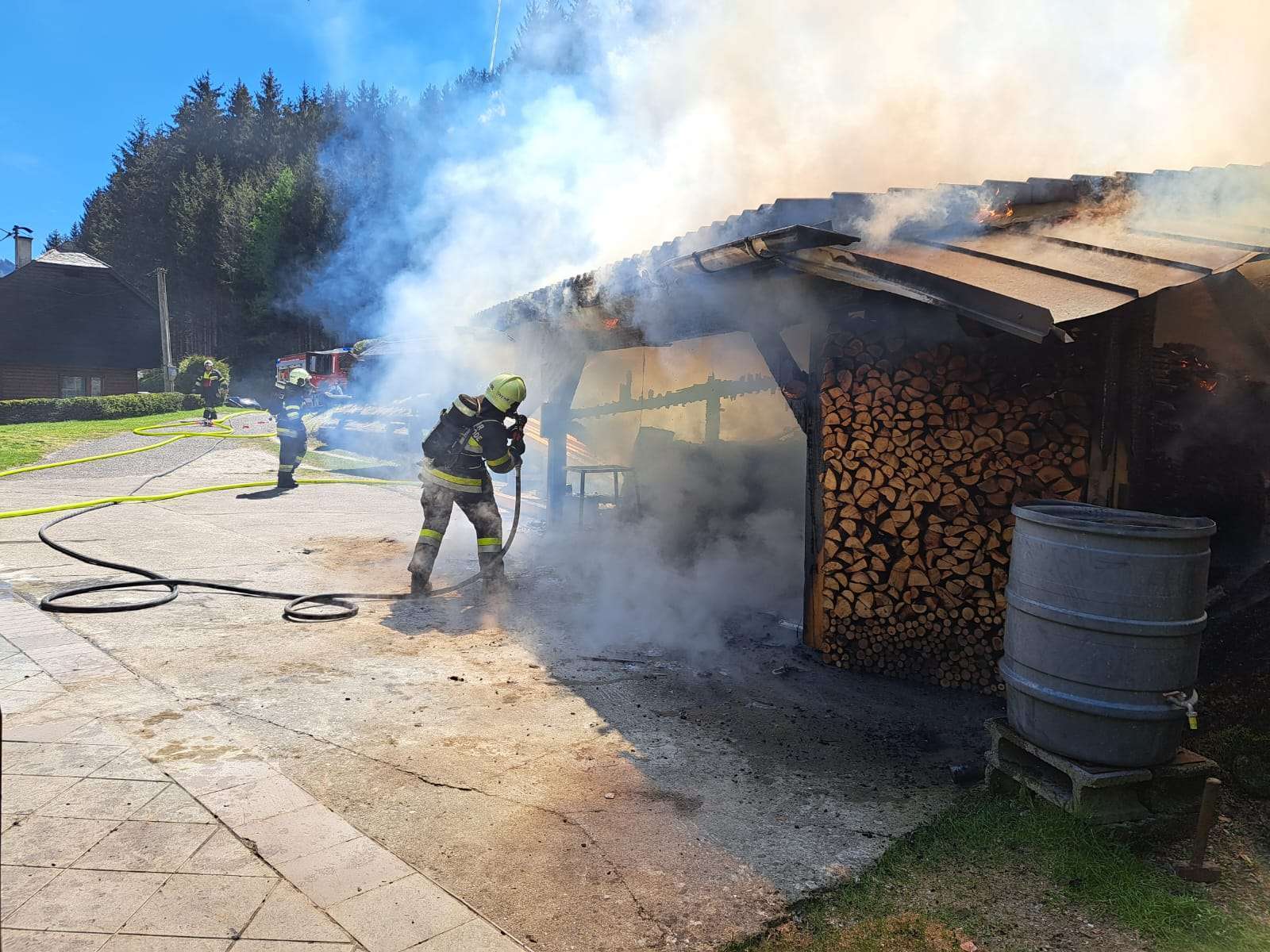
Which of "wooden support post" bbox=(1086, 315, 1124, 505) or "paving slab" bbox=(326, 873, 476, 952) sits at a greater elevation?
"wooden support post" bbox=(1086, 315, 1124, 505)

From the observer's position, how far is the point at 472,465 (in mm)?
6656

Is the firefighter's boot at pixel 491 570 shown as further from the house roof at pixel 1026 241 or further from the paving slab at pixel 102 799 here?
the paving slab at pixel 102 799

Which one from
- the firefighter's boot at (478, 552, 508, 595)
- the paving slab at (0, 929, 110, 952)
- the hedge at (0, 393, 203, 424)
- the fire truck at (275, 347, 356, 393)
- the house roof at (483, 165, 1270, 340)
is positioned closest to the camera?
the paving slab at (0, 929, 110, 952)

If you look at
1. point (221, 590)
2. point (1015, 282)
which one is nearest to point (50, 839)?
point (221, 590)

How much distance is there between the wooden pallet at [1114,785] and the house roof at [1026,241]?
1.79 m

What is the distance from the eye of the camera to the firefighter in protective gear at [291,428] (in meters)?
12.2

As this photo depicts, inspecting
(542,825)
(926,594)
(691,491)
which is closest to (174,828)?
(542,825)

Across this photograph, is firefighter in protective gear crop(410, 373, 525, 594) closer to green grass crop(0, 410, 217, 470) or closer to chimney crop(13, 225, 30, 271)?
green grass crop(0, 410, 217, 470)

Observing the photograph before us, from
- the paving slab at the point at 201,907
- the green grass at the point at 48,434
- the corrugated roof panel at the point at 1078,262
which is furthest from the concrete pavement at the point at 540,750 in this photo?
the green grass at the point at 48,434

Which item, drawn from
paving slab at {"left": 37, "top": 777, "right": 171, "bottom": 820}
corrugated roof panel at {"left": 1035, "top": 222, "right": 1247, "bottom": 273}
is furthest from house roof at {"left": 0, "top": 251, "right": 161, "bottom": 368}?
corrugated roof panel at {"left": 1035, "top": 222, "right": 1247, "bottom": 273}

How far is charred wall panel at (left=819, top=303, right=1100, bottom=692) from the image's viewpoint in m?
4.55

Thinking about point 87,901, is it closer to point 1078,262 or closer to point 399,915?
point 399,915

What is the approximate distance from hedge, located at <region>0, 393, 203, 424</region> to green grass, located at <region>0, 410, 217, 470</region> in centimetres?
45

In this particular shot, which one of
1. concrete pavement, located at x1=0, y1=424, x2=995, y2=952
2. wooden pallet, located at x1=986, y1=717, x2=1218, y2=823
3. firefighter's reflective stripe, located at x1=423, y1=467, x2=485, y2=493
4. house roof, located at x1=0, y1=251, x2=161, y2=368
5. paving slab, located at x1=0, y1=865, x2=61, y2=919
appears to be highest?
house roof, located at x1=0, y1=251, x2=161, y2=368
